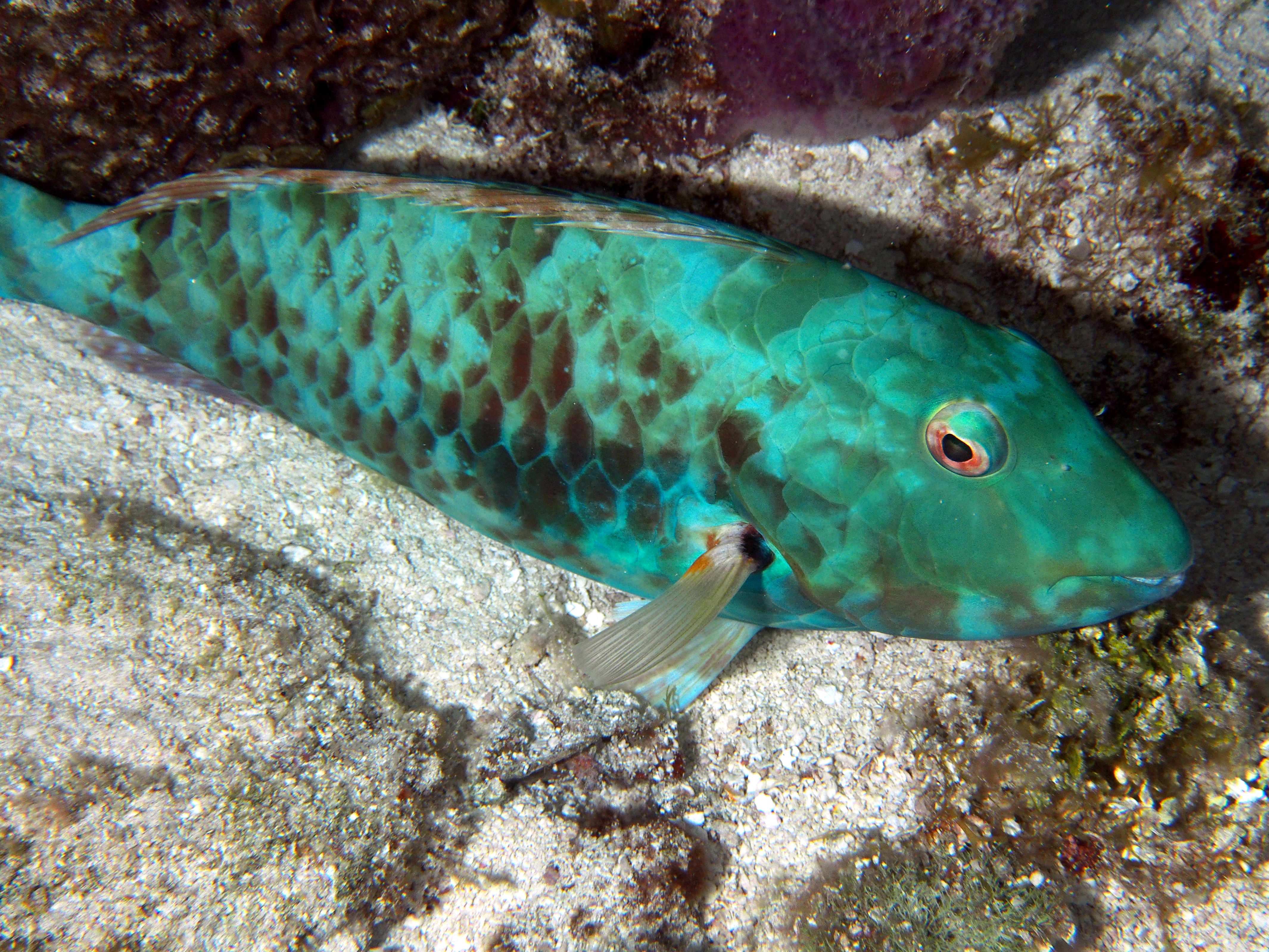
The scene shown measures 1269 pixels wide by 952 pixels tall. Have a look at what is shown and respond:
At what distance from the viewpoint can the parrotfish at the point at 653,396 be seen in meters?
1.60

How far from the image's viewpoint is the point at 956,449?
161 cm

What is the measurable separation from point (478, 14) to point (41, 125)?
1.61 m

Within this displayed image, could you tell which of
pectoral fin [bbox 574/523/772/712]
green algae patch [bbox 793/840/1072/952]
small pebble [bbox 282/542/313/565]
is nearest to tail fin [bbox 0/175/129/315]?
small pebble [bbox 282/542/313/565]

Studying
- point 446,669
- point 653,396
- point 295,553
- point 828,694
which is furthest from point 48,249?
point 828,694

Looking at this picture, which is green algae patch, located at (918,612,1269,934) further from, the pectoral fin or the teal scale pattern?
the pectoral fin

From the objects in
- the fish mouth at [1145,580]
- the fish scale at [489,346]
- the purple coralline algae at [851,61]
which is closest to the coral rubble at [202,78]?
the fish scale at [489,346]

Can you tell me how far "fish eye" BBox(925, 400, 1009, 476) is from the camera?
1.57m

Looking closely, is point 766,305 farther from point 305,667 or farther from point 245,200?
point 305,667

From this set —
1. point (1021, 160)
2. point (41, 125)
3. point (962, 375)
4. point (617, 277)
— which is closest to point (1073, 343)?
point (1021, 160)

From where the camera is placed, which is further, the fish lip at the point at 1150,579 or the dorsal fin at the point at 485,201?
the dorsal fin at the point at 485,201

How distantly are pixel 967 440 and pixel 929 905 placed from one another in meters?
1.75

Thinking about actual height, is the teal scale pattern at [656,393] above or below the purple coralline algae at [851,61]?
below

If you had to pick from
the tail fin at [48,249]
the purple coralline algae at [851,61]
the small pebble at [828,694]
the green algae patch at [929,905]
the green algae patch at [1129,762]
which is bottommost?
the tail fin at [48,249]

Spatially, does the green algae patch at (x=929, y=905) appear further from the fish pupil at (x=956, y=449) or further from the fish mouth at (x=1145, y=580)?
the fish pupil at (x=956, y=449)
